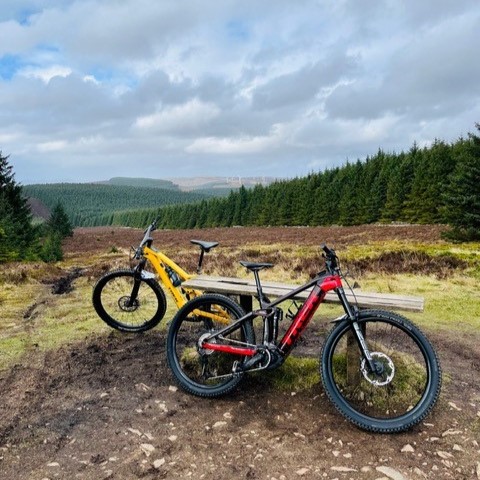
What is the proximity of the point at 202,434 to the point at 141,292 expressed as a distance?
3524 mm

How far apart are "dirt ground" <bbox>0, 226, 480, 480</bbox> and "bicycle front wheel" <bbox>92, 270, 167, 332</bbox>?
1.71m

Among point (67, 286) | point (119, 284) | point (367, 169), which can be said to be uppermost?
point (367, 169)

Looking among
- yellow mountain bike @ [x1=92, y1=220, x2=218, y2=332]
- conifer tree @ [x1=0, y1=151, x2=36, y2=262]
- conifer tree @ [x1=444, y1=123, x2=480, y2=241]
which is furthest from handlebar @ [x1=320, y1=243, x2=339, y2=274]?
conifer tree @ [x1=444, y1=123, x2=480, y2=241]

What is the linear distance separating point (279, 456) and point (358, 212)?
61992 mm

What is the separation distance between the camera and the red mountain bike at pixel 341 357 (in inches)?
171

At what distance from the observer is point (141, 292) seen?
7.45m

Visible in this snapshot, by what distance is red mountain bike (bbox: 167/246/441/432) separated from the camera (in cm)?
433

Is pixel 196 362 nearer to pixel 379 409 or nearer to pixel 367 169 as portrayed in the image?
pixel 379 409

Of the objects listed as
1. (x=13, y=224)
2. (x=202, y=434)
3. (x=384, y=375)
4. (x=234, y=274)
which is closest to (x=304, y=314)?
(x=384, y=375)

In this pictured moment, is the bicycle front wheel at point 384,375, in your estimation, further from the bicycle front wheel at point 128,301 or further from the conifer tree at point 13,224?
the conifer tree at point 13,224

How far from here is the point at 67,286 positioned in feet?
44.9

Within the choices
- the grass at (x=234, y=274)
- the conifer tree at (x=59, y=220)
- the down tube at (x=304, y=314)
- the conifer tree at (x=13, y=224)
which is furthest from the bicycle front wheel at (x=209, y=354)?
the conifer tree at (x=59, y=220)

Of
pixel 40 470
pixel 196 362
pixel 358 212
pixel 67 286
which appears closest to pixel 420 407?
pixel 196 362

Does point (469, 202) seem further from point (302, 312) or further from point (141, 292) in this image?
point (302, 312)
